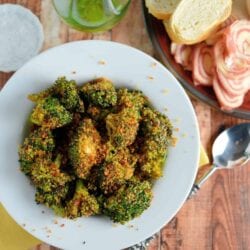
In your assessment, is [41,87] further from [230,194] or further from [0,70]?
[230,194]

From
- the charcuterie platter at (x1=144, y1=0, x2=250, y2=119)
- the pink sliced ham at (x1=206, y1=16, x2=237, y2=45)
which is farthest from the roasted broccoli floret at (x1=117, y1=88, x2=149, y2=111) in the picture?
the pink sliced ham at (x1=206, y1=16, x2=237, y2=45)

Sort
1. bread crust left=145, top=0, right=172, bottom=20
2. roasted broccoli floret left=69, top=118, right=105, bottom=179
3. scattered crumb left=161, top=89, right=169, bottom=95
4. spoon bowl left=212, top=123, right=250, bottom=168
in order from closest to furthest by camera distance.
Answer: roasted broccoli floret left=69, top=118, right=105, bottom=179, scattered crumb left=161, top=89, right=169, bottom=95, bread crust left=145, top=0, right=172, bottom=20, spoon bowl left=212, top=123, right=250, bottom=168

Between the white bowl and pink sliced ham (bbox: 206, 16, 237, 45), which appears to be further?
pink sliced ham (bbox: 206, 16, 237, 45)

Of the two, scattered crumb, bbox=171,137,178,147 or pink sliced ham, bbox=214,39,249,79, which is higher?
pink sliced ham, bbox=214,39,249,79

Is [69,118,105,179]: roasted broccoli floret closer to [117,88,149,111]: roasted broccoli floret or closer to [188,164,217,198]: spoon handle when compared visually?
[117,88,149,111]: roasted broccoli floret

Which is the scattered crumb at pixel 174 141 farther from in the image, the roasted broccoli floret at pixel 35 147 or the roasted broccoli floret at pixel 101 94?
the roasted broccoli floret at pixel 35 147

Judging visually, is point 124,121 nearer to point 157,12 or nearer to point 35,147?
point 35,147
